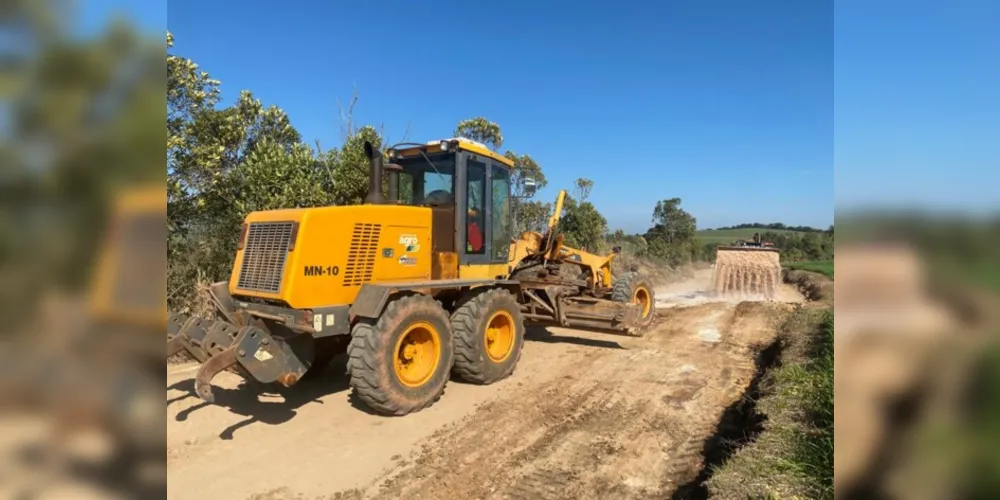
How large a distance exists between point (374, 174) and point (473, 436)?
3.03 m

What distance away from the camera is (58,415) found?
69cm

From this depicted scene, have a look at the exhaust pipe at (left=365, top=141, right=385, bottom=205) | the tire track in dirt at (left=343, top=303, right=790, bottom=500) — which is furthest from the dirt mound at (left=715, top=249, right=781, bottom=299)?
the exhaust pipe at (left=365, top=141, right=385, bottom=205)

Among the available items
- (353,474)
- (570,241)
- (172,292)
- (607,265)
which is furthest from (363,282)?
(570,241)

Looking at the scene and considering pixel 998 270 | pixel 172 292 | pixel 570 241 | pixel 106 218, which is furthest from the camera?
pixel 570 241

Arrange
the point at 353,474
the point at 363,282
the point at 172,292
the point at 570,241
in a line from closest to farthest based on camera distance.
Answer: the point at 353,474 → the point at 363,282 → the point at 172,292 → the point at 570,241

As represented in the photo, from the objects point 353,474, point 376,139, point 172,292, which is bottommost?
point 353,474

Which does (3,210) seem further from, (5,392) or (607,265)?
(607,265)

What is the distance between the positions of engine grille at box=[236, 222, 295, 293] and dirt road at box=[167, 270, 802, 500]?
1.24 metres

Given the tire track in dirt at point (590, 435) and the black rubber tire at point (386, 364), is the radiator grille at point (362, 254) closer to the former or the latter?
the black rubber tire at point (386, 364)

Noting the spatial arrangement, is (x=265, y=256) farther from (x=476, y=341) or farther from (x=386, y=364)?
(x=476, y=341)

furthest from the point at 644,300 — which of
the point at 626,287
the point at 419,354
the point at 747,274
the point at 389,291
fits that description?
the point at 747,274

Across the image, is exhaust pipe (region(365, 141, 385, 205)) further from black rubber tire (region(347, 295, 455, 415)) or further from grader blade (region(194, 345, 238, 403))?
grader blade (region(194, 345, 238, 403))

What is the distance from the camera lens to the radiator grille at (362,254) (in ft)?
18.2

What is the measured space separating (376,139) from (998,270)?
1346 cm
